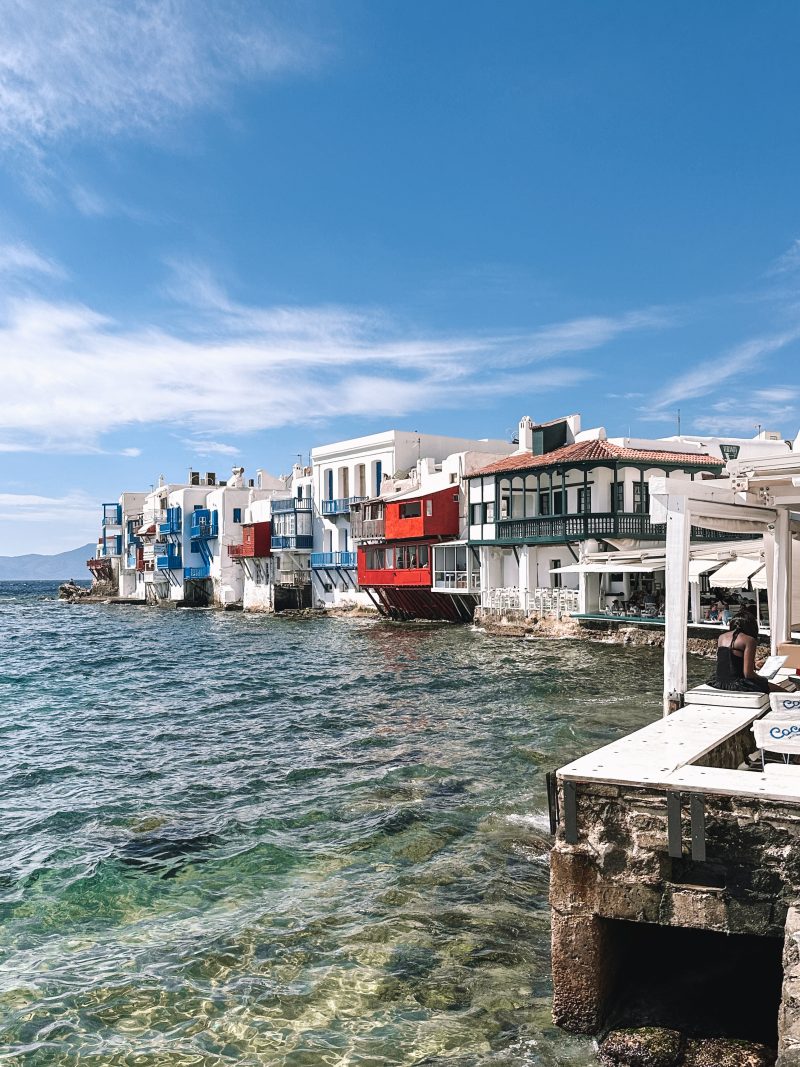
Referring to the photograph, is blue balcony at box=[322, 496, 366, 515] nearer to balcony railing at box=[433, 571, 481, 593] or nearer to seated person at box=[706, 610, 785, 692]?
balcony railing at box=[433, 571, 481, 593]

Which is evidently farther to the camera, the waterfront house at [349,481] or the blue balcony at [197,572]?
the blue balcony at [197,572]

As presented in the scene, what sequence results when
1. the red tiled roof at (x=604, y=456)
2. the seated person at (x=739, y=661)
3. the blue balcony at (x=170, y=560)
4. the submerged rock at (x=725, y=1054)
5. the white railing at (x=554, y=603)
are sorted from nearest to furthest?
the submerged rock at (x=725, y=1054)
the seated person at (x=739, y=661)
the white railing at (x=554, y=603)
the red tiled roof at (x=604, y=456)
the blue balcony at (x=170, y=560)

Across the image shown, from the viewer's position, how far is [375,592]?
174 feet

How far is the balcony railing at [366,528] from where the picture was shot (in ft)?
167

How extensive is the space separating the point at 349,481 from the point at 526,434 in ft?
57.4

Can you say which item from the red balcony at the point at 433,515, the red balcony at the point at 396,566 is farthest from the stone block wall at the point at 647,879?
the red balcony at the point at 396,566

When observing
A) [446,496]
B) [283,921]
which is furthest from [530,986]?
[446,496]

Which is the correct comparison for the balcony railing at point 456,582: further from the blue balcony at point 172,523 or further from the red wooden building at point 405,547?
the blue balcony at point 172,523

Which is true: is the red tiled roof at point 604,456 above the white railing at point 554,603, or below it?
above

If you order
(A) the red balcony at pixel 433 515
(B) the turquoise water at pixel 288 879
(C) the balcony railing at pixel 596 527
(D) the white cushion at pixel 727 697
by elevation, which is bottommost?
(B) the turquoise water at pixel 288 879

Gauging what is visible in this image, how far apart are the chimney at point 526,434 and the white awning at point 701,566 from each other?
18.0 meters

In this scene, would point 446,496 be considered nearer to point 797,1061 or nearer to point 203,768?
point 203,768

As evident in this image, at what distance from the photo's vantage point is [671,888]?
5098 mm

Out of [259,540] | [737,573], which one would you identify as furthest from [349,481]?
[737,573]
